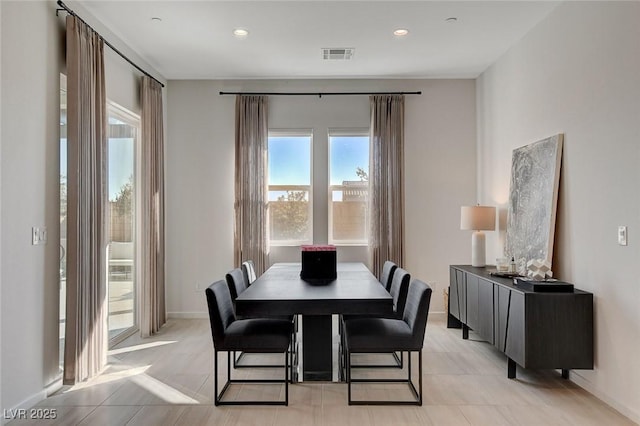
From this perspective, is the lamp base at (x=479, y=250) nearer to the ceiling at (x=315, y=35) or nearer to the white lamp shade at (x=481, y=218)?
the white lamp shade at (x=481, y=218)

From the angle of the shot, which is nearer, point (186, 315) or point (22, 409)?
point (22, 409)

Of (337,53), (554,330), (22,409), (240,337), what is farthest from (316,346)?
(337,53)

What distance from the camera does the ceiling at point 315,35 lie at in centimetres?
349

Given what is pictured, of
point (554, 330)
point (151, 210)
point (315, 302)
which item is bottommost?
point (554, 330)

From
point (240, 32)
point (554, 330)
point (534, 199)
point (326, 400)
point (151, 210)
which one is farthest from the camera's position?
point (151, 210)

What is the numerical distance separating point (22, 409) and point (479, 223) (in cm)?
414

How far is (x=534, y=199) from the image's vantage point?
368cm

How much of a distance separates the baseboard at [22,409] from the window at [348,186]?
133 inches

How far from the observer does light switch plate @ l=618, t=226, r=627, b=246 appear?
268 centimetres

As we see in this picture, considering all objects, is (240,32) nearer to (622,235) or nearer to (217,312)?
(217,312)

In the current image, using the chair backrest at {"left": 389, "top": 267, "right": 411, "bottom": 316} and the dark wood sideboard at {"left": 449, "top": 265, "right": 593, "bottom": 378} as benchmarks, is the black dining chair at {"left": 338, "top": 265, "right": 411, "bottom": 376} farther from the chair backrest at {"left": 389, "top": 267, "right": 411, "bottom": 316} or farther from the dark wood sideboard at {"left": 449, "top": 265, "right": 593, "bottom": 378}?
the dark wood sideboard at {"left": 449, "top": 265, "right": 593, "bottom": 378}

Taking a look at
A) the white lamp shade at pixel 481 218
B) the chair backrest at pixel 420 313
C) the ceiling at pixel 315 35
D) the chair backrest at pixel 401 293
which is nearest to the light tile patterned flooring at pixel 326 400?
the chair backrest at pixel 420 313

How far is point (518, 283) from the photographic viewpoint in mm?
3270

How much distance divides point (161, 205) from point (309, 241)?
1846 millimetres
